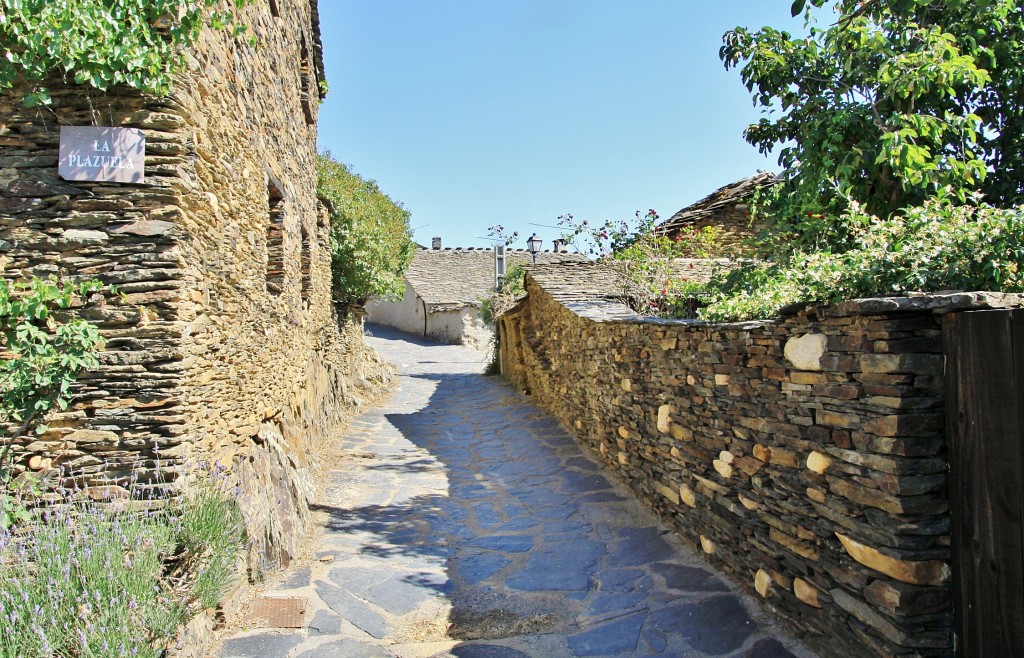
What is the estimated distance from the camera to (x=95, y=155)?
3500 mm

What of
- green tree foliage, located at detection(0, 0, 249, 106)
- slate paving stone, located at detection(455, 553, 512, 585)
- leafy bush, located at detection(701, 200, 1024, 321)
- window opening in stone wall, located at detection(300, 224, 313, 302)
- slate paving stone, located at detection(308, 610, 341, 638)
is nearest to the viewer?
leafy bush, located at detection(701, 200, 1024, 321)

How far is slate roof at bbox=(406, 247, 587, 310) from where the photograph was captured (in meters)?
28.5

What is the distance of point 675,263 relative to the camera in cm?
1008

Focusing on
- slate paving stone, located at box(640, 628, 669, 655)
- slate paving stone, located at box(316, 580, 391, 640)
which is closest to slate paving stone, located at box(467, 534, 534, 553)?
slate paving stone, located at box(316, 580, 391, 640)

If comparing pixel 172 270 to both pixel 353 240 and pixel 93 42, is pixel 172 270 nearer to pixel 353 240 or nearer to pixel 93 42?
pixel 93 42

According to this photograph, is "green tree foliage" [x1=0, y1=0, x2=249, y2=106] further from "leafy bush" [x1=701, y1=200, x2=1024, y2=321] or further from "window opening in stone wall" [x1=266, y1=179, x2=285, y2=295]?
"leafy bush" [x1=701, y1=200, x2=1024, y2=321]

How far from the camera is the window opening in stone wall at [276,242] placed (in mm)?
6598

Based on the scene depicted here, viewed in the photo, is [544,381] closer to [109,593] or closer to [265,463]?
[265,463]

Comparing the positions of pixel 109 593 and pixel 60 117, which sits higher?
pixel 60 117

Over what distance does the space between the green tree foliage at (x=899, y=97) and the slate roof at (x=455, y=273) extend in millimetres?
20864

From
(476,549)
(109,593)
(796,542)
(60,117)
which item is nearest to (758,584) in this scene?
(796,542)

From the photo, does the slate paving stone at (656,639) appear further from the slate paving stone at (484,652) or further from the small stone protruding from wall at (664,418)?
the small stone protruding from wall at (664,418)

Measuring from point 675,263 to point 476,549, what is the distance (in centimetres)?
634

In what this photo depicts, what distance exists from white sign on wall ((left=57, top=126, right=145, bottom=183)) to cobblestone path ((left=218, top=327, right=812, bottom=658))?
2.72 meters
